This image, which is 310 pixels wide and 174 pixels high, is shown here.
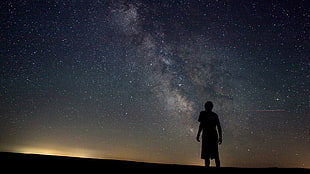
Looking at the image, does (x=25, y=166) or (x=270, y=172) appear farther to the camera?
(x=270, y=172)

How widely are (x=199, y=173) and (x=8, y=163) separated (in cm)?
297

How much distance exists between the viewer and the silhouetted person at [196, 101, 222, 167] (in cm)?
560

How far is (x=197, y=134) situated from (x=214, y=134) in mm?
499

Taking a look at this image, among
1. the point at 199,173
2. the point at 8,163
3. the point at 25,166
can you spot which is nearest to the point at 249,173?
the point at 199,173

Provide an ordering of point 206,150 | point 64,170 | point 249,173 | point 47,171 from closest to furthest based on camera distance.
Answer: point 47,171 → point 64,170 → point 249,173 → point 206,150

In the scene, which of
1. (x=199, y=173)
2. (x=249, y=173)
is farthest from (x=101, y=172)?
(x=249, y=173)

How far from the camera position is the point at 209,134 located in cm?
568

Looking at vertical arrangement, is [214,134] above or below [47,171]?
above

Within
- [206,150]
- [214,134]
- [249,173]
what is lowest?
[249,173]

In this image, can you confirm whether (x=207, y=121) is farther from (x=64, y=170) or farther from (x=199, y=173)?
(x=64, y=170)

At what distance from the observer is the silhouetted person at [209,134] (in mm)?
5596

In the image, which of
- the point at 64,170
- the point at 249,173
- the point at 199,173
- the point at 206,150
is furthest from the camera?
the point at 206,150

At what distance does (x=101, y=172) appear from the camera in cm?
303

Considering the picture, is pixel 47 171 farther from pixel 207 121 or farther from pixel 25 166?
pixel 207 121
